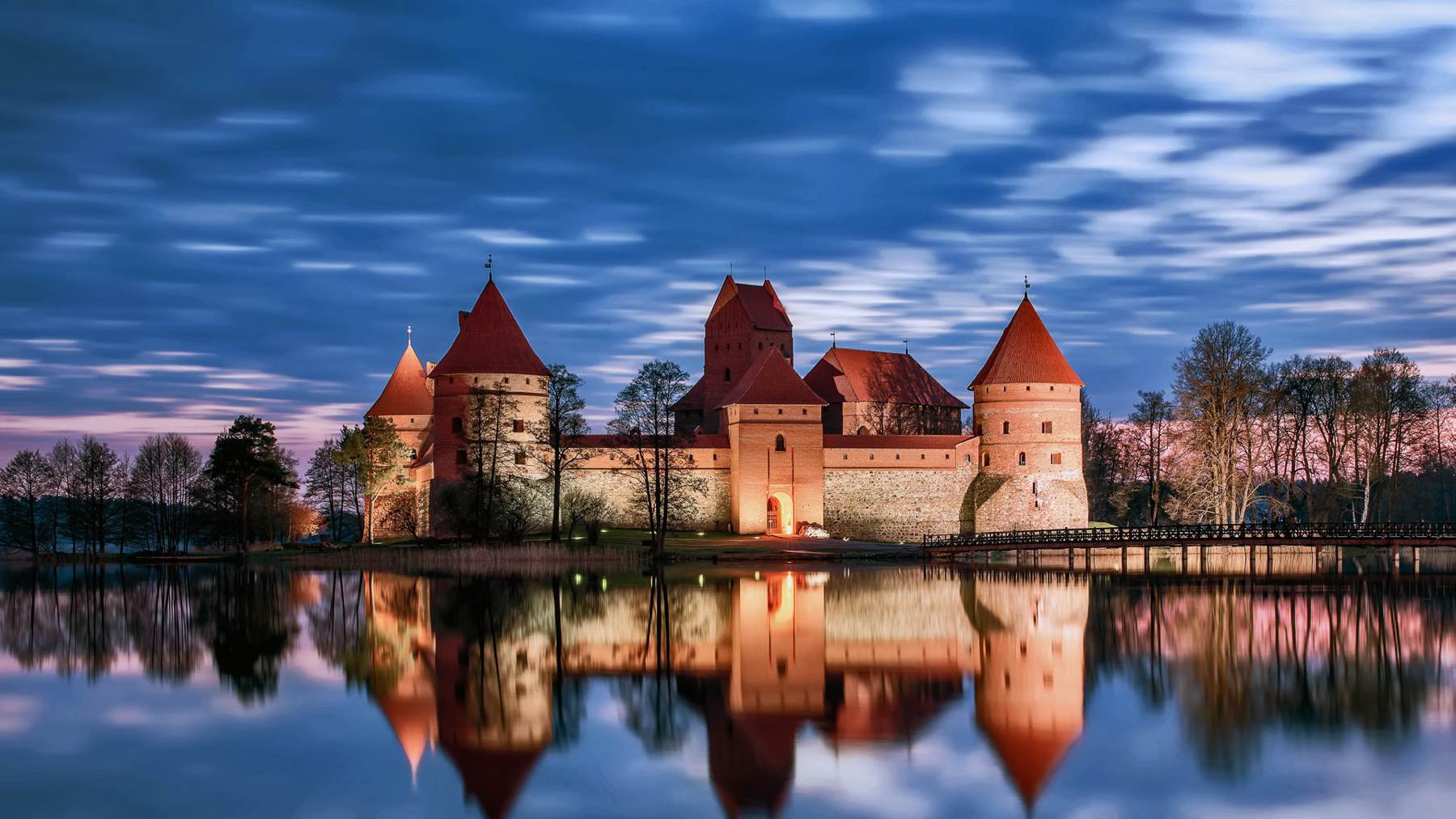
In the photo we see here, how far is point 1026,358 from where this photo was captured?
4791 cm

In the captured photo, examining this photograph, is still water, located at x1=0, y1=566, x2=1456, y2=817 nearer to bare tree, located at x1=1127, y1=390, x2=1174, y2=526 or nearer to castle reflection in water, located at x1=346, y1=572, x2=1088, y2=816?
castle reflection in water, located at x1=346, y1=572, x2=1088, y2=816

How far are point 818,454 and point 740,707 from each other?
30.8 m

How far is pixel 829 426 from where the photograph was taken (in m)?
56.2

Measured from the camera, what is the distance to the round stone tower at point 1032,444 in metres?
47.4

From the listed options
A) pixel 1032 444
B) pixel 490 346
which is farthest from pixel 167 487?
pixel 1032 444

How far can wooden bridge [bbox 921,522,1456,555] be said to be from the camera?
34.2m

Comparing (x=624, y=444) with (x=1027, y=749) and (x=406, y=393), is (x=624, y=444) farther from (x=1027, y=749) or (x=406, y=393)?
(x=1027, y=749)

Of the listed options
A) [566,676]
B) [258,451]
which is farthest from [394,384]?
[566,676]

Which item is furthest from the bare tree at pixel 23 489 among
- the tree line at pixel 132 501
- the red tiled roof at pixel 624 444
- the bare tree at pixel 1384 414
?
the bare tree at pixel 1384 414

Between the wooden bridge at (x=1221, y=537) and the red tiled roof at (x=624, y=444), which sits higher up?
the red tiled roof at (x=624, y=444)

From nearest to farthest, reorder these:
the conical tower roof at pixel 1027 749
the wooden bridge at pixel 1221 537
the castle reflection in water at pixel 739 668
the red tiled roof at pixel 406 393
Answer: the conical tower roof at pixel 1027 749, the castle reflection in water at pixel 739 668, the wooden bridge at pixel 1221 537, the red tiled roof at pixel 406 393

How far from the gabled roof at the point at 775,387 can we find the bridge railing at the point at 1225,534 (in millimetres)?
7744

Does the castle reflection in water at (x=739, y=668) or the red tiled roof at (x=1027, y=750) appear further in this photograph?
the castle reflection in water at (x=739, y=668)

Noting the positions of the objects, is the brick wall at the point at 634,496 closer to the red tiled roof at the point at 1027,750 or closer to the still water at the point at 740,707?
the still water at the point at 740,707
